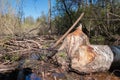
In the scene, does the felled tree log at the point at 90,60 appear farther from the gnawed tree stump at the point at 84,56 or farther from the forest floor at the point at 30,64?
the forest floor at the point at 30,64

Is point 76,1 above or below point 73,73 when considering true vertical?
above

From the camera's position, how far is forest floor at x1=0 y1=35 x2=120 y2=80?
4.68m

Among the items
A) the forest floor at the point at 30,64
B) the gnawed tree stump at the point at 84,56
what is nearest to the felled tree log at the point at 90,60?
the gnawed tree stump at the point at 84,56

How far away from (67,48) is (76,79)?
1.02 meters

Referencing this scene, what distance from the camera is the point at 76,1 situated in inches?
598

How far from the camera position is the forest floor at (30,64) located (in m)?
4.68

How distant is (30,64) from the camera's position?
5.43 m

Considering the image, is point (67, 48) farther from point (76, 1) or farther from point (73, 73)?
point (76, 1)

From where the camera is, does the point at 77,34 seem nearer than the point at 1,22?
Yes

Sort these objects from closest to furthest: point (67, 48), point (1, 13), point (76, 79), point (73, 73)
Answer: point (76, 79), point (73, 73), point (67, 48), point (1, 13)

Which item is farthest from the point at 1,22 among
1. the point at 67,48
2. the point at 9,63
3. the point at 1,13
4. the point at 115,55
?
the point at 115,55

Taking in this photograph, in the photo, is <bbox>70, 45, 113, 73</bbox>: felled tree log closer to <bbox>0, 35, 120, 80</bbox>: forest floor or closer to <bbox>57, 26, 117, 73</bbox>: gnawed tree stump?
<bbox>57, 26, 117, 73</bbox>: gnawed tree stump

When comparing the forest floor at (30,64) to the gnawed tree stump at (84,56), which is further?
the gnawed tree stump at (84,56)

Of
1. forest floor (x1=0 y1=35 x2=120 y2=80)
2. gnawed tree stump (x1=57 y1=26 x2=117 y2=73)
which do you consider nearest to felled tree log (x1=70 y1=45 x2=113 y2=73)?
gnawed tree stump (x1=57 y1=26 x2=117 y2=73)
